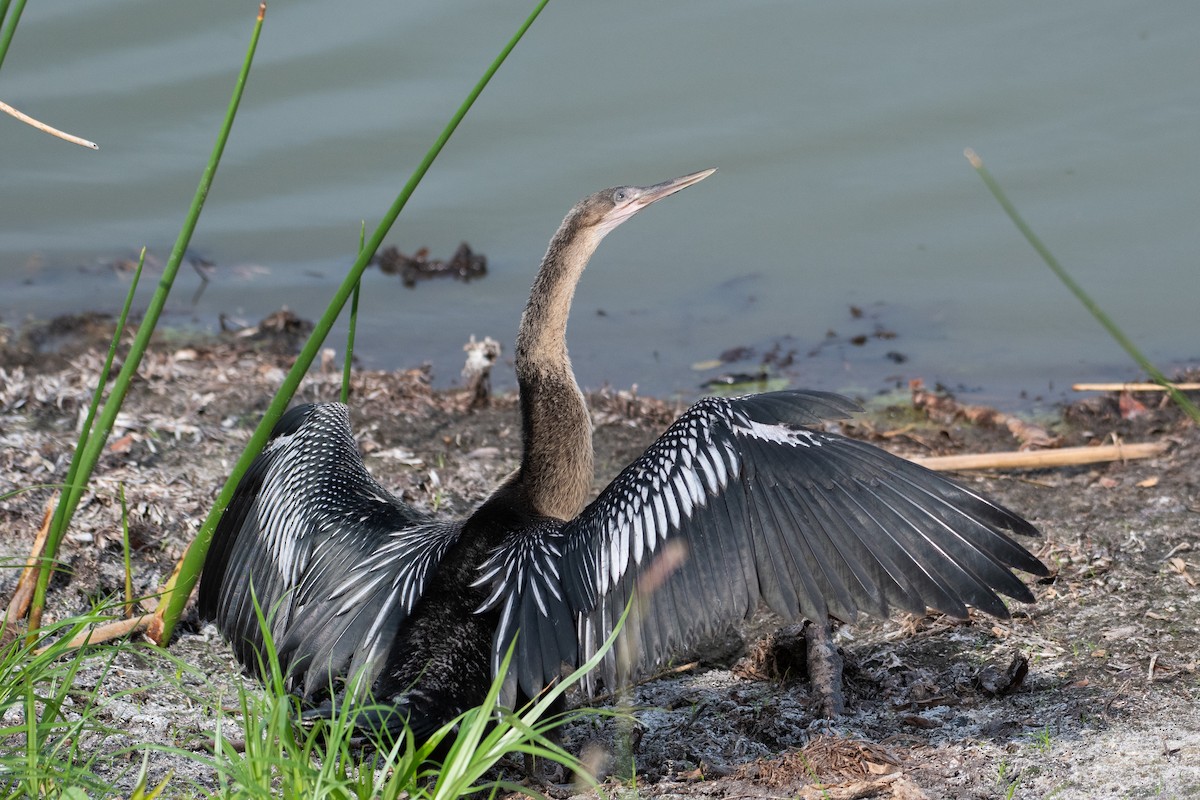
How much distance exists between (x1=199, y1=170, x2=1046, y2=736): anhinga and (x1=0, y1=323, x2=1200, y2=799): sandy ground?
346mm

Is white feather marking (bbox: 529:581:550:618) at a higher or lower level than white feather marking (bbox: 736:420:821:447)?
lower

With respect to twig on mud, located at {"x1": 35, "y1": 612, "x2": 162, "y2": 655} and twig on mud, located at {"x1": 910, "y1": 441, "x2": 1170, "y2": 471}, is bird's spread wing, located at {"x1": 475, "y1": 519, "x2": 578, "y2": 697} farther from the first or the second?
twig on mud, located at {"x1": 910, "y1": 441, "x2": 1170, "y2": 471}

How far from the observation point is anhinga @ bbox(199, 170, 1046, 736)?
2848 millimetres

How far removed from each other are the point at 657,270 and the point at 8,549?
4779mm

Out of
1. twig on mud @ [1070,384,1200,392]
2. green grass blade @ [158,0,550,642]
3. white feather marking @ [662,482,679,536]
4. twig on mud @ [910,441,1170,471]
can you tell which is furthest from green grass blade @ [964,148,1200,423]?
twig on mud @ [1070,384,1200,392]

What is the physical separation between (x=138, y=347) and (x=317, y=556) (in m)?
0.74

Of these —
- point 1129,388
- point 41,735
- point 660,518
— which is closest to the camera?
point 41,735

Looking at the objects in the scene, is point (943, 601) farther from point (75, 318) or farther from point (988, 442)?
point (75, 318)

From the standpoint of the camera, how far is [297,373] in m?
3.30

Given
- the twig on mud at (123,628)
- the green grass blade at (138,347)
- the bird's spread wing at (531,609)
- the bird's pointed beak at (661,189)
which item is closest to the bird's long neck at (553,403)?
the bird's pointed beak at (661,189)

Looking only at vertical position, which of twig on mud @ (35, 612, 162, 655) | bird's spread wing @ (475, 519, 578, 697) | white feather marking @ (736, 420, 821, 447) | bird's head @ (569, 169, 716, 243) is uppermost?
bird's head @ (569, 169, 716, 243)

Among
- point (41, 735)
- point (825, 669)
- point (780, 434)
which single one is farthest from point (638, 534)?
point (41, 735)

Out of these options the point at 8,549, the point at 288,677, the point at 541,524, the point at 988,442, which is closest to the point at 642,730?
the point at 541,524

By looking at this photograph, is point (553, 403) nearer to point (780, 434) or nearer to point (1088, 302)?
point (780, 434)
